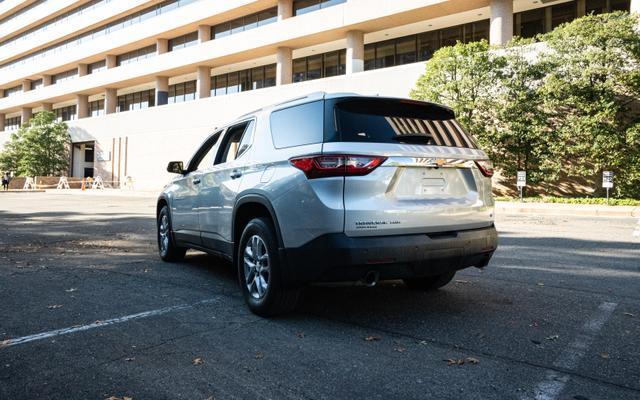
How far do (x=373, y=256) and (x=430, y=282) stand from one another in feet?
5.85

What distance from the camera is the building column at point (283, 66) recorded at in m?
32.9

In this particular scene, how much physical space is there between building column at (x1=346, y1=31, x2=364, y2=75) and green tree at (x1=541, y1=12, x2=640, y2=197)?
1125 centimetres

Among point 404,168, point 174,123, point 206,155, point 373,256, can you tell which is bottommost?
point 373,256

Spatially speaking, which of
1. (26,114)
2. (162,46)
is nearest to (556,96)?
(162,46)

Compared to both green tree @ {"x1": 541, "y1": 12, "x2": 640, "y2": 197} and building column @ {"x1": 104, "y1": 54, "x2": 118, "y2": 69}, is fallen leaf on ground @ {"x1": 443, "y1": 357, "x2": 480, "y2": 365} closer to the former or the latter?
green tree @ {"x1": 541, "y1": 12, "x2": 640, "y2": 197}

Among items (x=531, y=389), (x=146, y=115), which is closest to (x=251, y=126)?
(x=531, y=389)

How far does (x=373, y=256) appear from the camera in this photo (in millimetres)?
3672

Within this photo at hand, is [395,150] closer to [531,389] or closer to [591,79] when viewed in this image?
[531,389]

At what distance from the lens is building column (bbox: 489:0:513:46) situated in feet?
81.0

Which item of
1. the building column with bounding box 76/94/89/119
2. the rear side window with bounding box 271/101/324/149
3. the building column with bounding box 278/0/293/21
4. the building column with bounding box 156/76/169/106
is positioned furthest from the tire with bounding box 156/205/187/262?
the building column with bounding box 76/94/89/119

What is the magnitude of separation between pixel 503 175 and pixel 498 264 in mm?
17138

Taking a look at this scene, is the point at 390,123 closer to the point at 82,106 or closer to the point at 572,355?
the point at 572,355

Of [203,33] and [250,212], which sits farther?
[203,33]

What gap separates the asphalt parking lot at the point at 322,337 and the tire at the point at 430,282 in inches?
3.9
